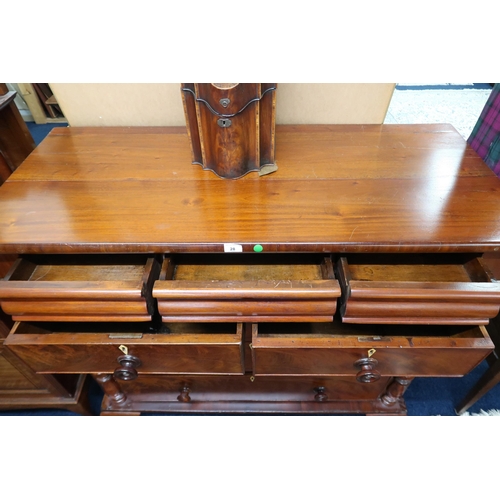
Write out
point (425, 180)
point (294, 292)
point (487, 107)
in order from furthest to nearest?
point (487, 107), point (425, 180), point (294, 292)

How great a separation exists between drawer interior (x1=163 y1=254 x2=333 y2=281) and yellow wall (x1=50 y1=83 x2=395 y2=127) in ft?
1.19

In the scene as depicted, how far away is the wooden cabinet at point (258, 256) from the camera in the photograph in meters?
0.55

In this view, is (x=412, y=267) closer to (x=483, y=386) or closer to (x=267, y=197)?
(x=267, y=197)

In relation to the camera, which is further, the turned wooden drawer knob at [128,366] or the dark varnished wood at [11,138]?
the dark varnished wood at [11,138]

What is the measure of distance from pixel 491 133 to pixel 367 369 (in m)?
0.71

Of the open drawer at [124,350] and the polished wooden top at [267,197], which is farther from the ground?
the polished wooden top at [267,197]

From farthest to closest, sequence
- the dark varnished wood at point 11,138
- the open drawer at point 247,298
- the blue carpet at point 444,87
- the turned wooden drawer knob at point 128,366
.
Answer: the blue carpet at point 444,87 < the dark varnished wood at point 11,138 < the turned wooden drawer knob at point 128,366 < the open drawer at point 247,298

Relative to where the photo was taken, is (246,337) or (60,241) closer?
(60,241)

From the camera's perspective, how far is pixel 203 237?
22.0 inches

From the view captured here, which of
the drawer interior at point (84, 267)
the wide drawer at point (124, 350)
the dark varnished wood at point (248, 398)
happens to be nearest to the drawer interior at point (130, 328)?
the wide drawer at point (124, 350)

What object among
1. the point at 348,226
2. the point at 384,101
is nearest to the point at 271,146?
the point at 348,226

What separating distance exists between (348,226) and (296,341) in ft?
0.70

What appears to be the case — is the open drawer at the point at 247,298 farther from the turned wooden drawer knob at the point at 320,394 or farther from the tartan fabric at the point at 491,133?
the tartan fabric at the point at 491,133

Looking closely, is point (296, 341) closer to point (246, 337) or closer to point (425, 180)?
point (246, 337)
